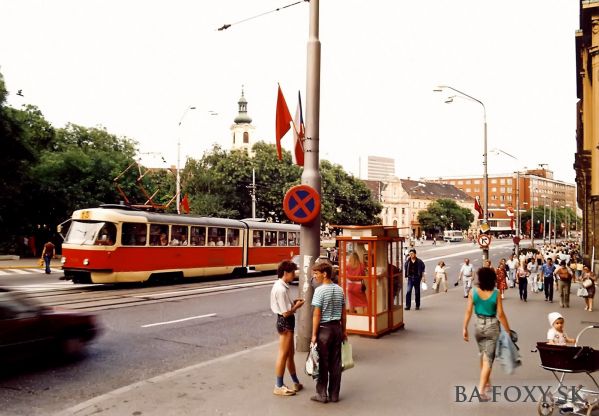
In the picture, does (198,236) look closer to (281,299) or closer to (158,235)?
(158,235)

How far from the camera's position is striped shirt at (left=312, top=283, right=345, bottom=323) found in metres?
6.32

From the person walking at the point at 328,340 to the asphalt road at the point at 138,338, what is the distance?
2948 mm

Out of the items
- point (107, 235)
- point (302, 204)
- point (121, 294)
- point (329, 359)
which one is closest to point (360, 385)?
point (329, 359)

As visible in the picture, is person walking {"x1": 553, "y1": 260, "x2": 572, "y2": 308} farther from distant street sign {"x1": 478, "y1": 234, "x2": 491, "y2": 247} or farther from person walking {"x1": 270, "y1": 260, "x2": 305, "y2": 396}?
person walking {"x1": 270, "y1": 260, "x2": 305, "y2": 396}

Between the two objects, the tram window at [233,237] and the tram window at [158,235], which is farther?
the tram window at [233,237]

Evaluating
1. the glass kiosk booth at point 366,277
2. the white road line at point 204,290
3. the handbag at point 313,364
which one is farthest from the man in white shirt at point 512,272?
the handbag at point 313,364

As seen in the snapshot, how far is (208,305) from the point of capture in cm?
1559

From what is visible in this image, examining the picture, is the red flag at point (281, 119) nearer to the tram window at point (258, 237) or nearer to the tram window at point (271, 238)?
the tram window at point (258, 237)

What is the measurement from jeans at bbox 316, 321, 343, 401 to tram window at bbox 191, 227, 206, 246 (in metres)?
17.2

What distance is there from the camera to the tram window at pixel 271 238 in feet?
93.2

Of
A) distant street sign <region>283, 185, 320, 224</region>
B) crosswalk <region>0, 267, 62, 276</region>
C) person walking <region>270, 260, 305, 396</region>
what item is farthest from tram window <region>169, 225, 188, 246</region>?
person walking <region>270, 260, 305, 396</region>

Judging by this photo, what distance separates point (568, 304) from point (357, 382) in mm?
13167

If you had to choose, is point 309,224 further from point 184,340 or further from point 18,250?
point 18,250

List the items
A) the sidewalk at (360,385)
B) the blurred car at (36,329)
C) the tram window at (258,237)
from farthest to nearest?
the tram window at (258,237) < the blurred car at (36,329) < the sidewalk at (360,385)
